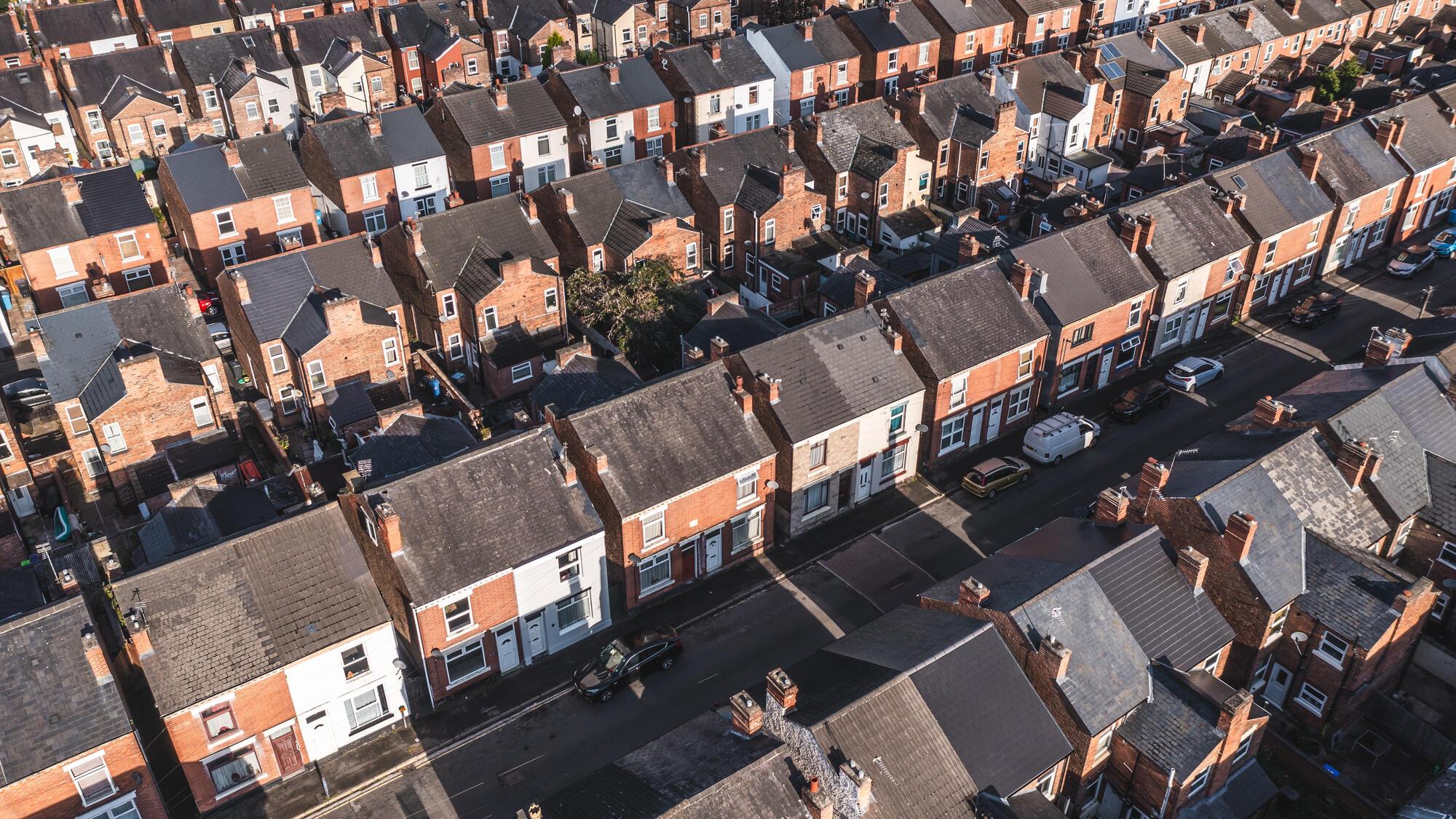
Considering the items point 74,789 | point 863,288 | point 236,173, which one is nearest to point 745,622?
point 863,288

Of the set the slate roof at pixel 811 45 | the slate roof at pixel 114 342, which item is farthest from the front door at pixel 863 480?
the slate roof at pixel 811 45

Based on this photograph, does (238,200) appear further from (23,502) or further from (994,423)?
(994,423)

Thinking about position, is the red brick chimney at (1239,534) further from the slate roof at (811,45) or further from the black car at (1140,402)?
the slate roof at (811,45)

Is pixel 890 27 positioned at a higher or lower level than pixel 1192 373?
higher

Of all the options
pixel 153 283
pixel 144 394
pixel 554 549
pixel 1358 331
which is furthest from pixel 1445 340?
pixel 153 283

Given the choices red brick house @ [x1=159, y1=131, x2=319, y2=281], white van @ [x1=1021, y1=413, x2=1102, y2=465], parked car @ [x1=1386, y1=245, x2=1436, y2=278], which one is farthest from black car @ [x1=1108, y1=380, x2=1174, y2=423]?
red brick house @ [x1=159, y1=131, x2=319, y2=281]

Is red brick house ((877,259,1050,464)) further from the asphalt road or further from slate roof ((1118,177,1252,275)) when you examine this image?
slate roof ((1118,177,1252,275))
